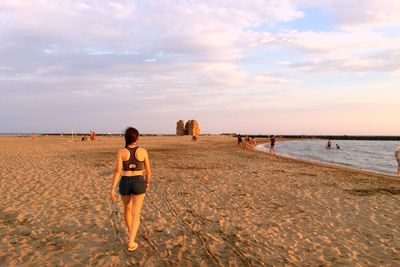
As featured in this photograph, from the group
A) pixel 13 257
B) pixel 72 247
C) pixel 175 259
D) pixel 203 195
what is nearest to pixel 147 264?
pixel 175 259

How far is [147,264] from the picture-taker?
16.3 feet

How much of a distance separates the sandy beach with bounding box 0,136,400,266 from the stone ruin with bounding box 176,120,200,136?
10576 cm

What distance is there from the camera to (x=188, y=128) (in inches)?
4801

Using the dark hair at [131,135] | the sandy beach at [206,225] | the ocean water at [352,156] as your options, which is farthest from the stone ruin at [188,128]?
the dark hair at [131,135]

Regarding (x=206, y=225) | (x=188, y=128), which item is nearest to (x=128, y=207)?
(x=206, y=225)

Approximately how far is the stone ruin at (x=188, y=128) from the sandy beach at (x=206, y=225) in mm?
105760

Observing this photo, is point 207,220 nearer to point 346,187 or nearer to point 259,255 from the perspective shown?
point 259,255

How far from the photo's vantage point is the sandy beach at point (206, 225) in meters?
5.32

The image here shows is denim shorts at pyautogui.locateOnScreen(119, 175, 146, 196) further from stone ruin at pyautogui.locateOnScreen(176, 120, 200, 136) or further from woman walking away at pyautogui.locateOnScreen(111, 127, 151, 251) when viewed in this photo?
stone ruin at pyautogui.locateOnScreen(176, 120, 200, 136)

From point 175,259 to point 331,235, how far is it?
3.53 metres

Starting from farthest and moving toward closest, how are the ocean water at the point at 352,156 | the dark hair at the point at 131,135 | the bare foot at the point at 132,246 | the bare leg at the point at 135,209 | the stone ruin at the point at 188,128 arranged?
the stone ruin at the point at 188,128 → the ocean water at the point at 352,156 → the bare foot at the point at 132,246 → the bare leg at the point at 135,209 → the dark hair at the point at 131,135

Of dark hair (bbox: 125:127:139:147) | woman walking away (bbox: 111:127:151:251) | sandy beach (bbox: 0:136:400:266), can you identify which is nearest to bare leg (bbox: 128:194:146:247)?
woman walking away (bbox: 111:127:151:251)

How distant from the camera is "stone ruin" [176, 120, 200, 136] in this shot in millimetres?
118312

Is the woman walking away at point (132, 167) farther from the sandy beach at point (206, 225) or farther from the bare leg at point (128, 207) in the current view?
the sandy beach at point (206, 225)
